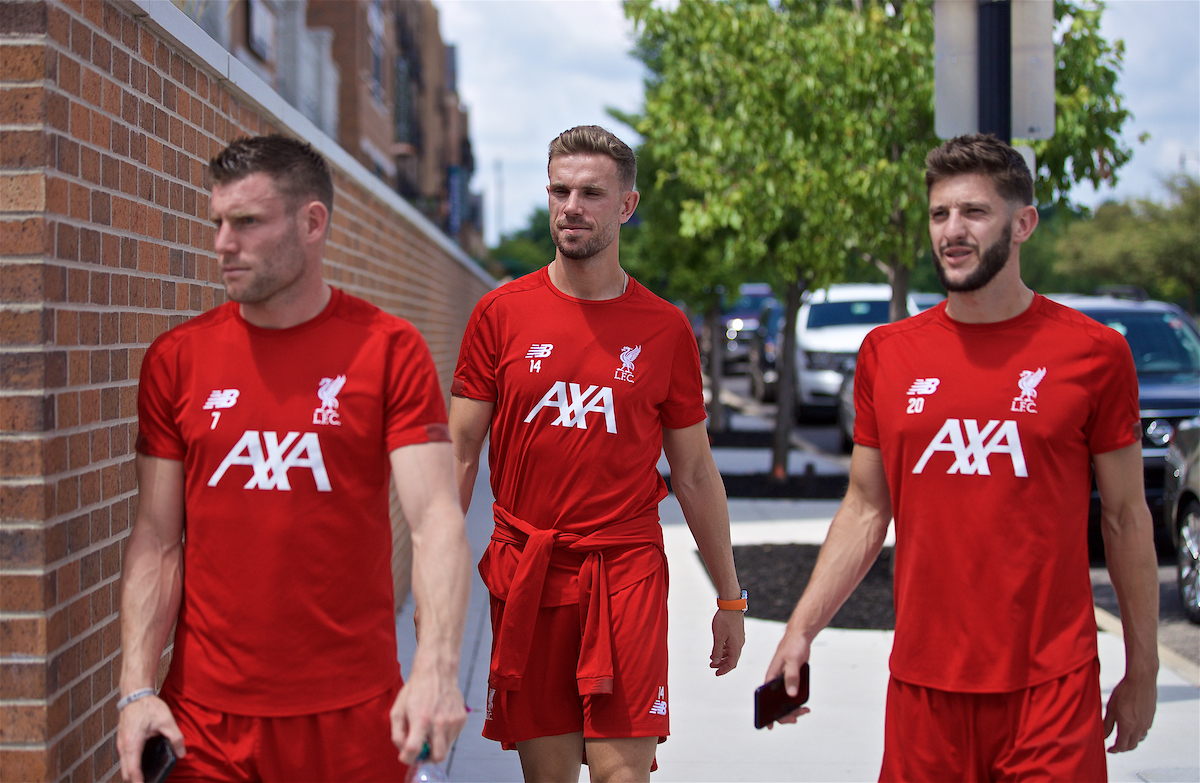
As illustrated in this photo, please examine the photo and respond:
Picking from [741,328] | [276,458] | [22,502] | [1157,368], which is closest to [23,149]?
[22,502]

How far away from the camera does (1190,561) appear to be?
7895 millimetres

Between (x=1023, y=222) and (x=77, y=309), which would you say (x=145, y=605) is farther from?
(x=1023, y=222)

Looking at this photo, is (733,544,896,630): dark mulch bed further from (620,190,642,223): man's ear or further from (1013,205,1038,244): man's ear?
(1013,205,1038,244): man's ear

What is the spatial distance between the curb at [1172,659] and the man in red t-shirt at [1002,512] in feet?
12.3

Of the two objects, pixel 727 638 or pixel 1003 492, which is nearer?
pixel 1003 492

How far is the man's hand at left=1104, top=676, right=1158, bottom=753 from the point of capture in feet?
9.51

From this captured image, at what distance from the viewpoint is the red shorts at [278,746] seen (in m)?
2.47

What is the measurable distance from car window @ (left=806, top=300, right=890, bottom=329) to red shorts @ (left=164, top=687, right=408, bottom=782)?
18437mm

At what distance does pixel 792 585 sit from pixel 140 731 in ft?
21.8

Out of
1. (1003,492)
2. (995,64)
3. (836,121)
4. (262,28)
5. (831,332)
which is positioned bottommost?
(1003,492)

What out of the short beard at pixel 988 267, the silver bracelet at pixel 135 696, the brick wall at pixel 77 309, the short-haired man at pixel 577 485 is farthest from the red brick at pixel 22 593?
the short beard at pixel 988 267

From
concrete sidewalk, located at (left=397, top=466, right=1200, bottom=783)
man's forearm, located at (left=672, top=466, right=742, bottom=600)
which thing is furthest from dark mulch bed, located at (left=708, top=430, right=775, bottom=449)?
man's forearm, located at (left=672, top=466, right=742, bottom=600)

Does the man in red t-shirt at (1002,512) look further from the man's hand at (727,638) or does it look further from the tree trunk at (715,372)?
the tree trunk at (715,372)

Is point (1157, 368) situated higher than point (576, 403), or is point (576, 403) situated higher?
point (1157, 368)
